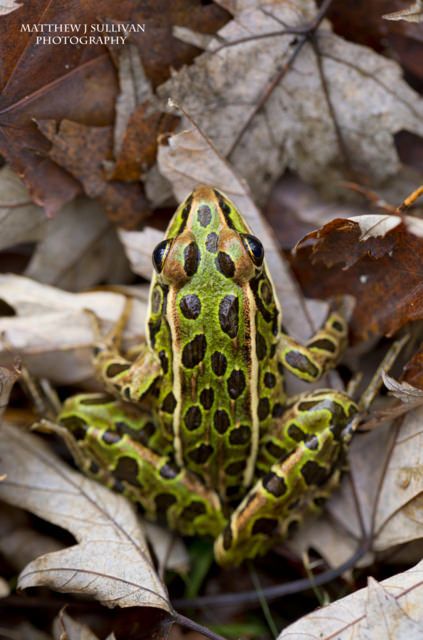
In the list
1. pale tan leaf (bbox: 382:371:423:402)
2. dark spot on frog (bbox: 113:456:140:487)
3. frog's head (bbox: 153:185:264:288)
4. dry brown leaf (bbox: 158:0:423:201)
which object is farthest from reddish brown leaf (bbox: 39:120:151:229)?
pale tan leaf (bbox: 382:371:423:402)

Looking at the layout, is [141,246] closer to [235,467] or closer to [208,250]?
[208,250]

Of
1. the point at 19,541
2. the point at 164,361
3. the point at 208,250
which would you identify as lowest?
the point at 19,541

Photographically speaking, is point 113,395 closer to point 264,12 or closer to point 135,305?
point 135,305

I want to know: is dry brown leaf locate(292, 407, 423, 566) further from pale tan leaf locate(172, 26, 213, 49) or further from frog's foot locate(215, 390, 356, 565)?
pale tan leaf locate(172, 26, 213, 49)

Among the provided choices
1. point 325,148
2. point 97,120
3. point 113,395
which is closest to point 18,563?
point 113,395

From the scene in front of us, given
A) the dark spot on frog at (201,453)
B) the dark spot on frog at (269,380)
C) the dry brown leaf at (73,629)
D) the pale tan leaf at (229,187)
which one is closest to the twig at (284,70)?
the pale tan leaf at (229,187)

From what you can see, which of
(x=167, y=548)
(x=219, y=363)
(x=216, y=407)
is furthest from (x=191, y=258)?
(x=167, y=548)
